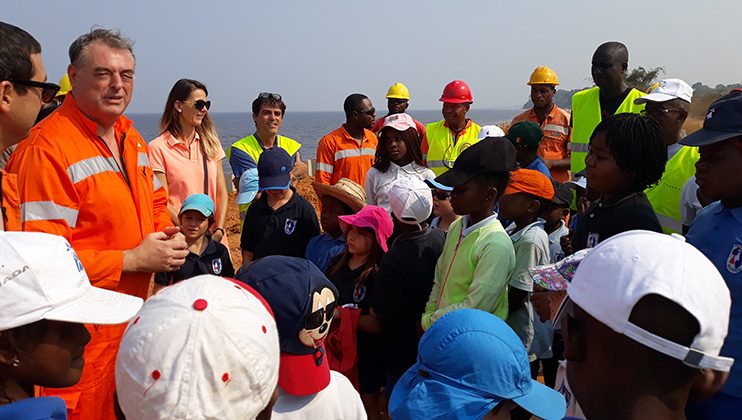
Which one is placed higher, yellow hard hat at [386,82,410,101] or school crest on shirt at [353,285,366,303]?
yellow hard hat at [386,82,410,101]

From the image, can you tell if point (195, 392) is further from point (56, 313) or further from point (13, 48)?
point (13, 48)

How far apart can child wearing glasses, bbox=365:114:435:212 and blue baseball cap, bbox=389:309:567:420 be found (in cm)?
333

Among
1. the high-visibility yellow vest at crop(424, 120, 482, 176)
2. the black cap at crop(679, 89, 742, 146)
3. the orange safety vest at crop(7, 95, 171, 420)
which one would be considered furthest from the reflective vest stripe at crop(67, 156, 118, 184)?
the high-visibility yellow vest at crop(424, 120, 482, 176)

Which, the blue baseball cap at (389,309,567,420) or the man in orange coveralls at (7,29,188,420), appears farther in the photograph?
the man in orange coveralls at (7,29,188,420)

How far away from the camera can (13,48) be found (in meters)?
2.45

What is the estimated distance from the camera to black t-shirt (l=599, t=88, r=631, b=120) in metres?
5.84

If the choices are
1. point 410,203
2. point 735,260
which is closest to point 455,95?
point 410,203

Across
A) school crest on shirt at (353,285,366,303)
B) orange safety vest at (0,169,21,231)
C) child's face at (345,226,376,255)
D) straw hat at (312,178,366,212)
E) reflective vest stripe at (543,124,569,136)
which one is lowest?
school crest on shirt at (353,285,366,303)

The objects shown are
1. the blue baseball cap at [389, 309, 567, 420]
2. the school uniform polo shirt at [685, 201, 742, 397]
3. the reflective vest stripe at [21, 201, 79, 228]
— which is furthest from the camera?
the reflective vest stripe at [21, 201, 79, 228]

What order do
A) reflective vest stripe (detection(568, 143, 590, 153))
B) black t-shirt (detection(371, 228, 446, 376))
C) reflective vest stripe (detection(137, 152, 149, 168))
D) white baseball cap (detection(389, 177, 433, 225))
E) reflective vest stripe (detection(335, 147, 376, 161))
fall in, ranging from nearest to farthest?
1. reflective vest stripe (detection(137, 152, 149, 168))
2. black t-shirt (detection(371, 228, 446, 376))
3. white baseball cap (detection(389, 177, 433, 225))
4. reflective vest stripe (detection(568, 143, 590, 153))
5. reflective vest stripe (detection(335, 147, 376, 161))

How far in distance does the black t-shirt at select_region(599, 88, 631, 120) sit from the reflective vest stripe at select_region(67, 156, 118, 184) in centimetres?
472

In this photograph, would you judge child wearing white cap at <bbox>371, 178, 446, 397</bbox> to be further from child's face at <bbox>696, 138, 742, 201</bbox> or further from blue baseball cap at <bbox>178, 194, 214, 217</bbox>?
child's face at <bbox>696, 138, 742, 201</bbox>

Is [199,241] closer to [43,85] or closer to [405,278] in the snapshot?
[405,278]

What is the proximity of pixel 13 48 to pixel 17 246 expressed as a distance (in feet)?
4.14
